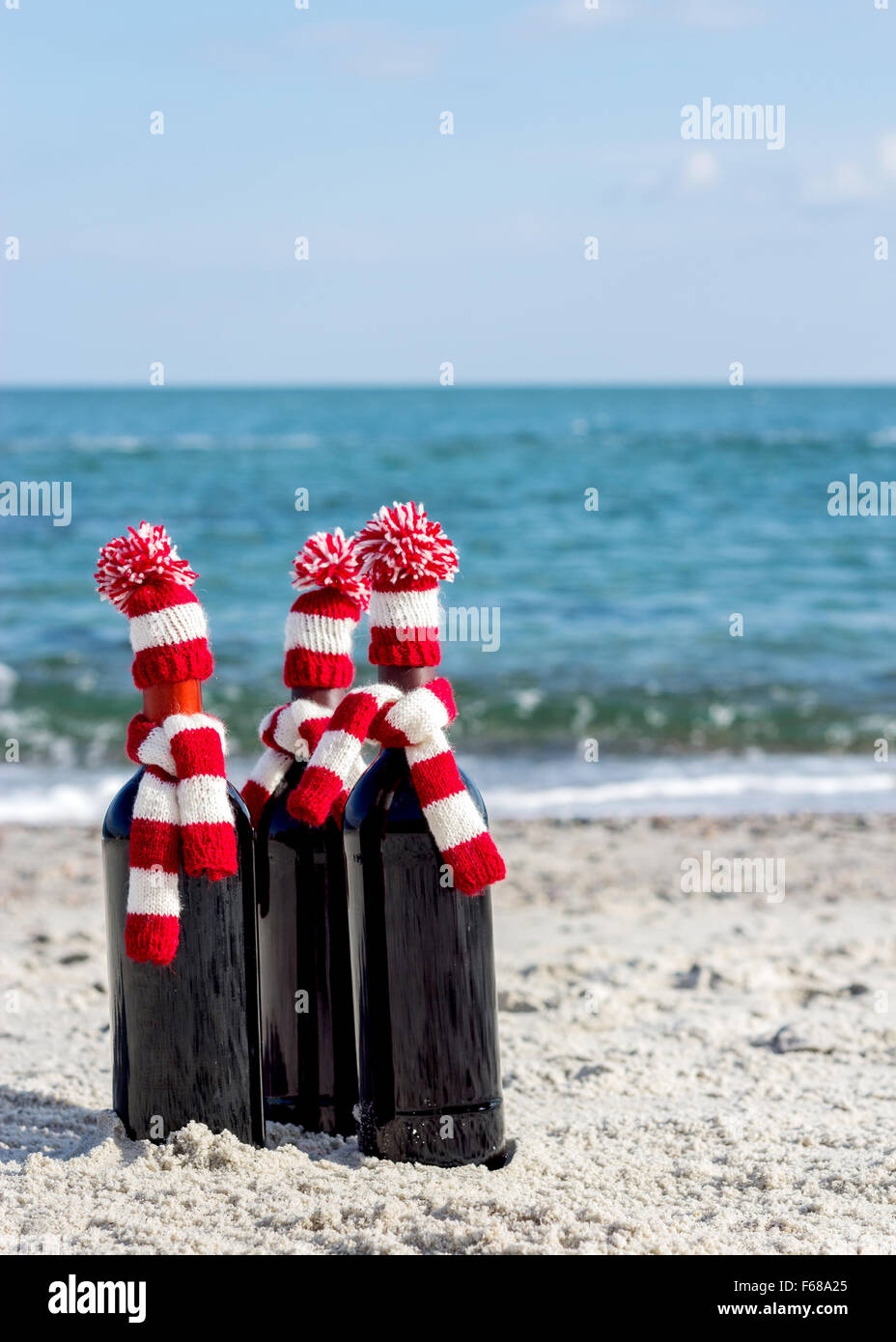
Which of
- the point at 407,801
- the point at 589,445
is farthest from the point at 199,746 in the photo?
the point at 589,445

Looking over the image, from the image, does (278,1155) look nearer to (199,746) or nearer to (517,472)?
(199,746)

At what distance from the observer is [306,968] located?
2992 mm

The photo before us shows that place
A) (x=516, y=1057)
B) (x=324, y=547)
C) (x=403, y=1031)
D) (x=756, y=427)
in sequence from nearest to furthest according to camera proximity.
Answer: (x=403, y=1031) < (x=324, y=547) < (x=516, y=1057) < (x=756, y=427)

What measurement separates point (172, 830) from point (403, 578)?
26.2 inches

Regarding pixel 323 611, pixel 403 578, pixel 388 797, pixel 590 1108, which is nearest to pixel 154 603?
pixel 323 611

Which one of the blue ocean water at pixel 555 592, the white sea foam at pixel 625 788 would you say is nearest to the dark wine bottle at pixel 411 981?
the white sea foam at pixel 625 788

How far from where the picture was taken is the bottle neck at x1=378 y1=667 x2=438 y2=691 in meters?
2.88

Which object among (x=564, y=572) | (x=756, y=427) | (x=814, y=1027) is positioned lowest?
(x=814, y=1027)

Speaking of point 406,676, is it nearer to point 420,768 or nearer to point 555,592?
point 420,768

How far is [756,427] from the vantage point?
49.9m

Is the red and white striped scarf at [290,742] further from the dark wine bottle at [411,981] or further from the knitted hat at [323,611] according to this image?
the dark wine bottle at [411,981]

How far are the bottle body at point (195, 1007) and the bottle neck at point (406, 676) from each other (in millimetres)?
387

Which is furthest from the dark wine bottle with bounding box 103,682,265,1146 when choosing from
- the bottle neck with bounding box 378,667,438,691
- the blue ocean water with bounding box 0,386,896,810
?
the blue ocean water with bounding box 0,386,896,810
